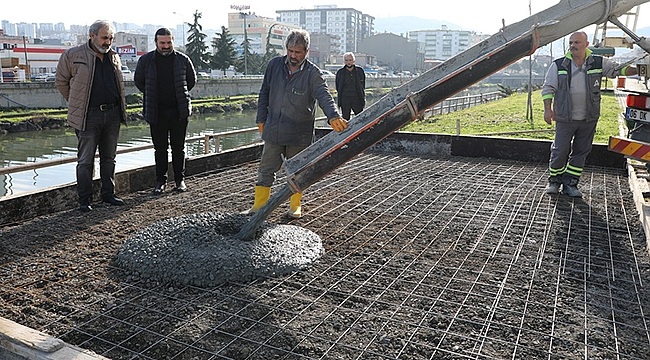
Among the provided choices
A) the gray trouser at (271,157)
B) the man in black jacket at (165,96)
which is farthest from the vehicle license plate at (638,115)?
the man in black jacket at (165,96)

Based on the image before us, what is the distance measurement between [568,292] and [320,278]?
1414 millimetres

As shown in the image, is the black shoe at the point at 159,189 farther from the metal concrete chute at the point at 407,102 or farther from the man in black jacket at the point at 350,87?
the man in black jacket at the point at 350,87

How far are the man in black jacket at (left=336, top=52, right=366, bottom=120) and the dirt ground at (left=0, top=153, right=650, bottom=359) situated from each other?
11.0 feet

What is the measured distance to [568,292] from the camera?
9.75 feet

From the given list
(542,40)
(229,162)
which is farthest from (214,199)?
(542,40)

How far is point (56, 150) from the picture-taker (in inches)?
701

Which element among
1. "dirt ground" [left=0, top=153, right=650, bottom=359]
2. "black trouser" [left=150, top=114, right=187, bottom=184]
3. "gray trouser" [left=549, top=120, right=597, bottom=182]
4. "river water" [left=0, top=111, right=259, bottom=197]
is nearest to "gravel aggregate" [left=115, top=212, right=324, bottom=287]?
"dirt ground" [left=0, top=153, right=650, bottom=359]

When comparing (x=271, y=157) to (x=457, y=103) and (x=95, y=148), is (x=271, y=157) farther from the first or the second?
(x=457, y=103)

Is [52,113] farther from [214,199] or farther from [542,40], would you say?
[542,40]

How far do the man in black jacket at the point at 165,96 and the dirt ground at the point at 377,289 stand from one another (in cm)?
47

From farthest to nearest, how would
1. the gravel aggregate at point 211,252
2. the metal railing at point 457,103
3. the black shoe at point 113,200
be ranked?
the metal railing at point 457,103 < the black shoe at point 113,200 < the gravel aggregate at point 211,252

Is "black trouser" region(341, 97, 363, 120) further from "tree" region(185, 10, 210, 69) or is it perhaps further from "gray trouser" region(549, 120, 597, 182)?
"tree" region(185, 10, 210, 69)

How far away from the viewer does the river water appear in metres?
12.0

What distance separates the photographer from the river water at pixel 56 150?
12.0 metres
